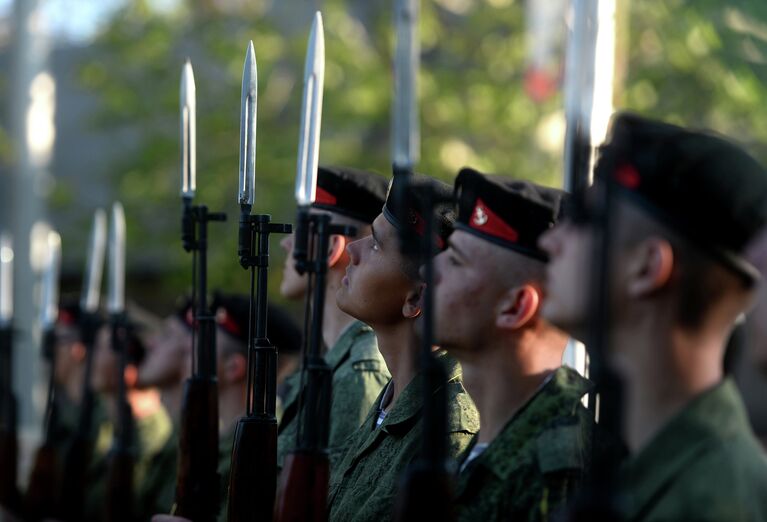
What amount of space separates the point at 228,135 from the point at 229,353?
6.81 meters

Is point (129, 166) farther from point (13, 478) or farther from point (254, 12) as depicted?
point (13, 478)

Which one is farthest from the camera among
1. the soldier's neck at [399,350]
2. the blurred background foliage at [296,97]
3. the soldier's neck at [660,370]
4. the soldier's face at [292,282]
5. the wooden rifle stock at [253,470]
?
the blurred background foliage at [296,97]

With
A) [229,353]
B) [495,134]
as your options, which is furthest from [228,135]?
[229,353]

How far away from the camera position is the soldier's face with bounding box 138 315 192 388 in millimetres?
6676

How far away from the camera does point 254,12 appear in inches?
513

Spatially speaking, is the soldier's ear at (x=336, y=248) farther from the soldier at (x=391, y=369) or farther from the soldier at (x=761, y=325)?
the soldier at (x=761, y=325)

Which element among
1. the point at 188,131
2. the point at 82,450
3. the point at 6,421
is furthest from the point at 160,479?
the point at 188,131

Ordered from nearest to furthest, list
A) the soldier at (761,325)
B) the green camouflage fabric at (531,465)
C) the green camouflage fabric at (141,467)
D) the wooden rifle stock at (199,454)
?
the soldier at (761,325) → the green camouflage fabric at (531,465) → the wooden rifle stock at (199,454) → the green camouflage fabric at (141,467)

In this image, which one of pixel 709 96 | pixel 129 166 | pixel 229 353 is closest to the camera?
pixel 229 353

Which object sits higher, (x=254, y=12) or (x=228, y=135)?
(x=254, y=12)

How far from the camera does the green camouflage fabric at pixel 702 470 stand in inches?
89.8

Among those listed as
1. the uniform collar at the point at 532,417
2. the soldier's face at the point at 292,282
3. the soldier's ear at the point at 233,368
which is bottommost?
the uniform collar at the point at 532,417

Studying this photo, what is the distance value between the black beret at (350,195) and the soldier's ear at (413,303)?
2.94 feet

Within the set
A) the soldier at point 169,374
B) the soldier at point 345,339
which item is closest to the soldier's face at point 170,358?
the soldier at point 169,374
